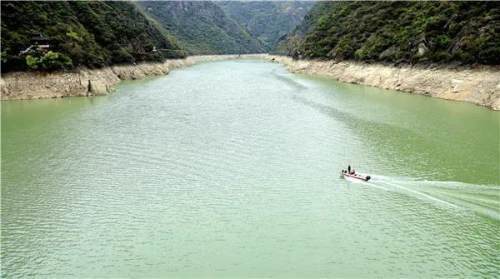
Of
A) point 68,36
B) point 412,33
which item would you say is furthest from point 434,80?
point 68,36

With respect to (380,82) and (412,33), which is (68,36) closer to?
(380,82)

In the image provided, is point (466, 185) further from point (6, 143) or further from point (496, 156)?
point (6, 143)

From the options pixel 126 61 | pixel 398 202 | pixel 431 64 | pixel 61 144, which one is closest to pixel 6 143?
pixel 61 144

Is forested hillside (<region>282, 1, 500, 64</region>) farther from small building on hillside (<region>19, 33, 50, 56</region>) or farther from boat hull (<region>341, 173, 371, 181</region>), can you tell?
small building on hillside (<region>19, 33, 50, 56</region>)

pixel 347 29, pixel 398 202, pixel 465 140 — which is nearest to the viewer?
pixel 398 202

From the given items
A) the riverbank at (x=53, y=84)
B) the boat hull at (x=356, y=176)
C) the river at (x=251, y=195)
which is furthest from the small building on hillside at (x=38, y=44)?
the boat hull at (x=356, y=176)

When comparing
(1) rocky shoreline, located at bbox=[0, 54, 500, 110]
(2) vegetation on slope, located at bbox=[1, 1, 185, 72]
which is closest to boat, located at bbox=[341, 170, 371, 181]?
(1) rocky shoreline, located at bbox=[0, 54, 500, 110]
